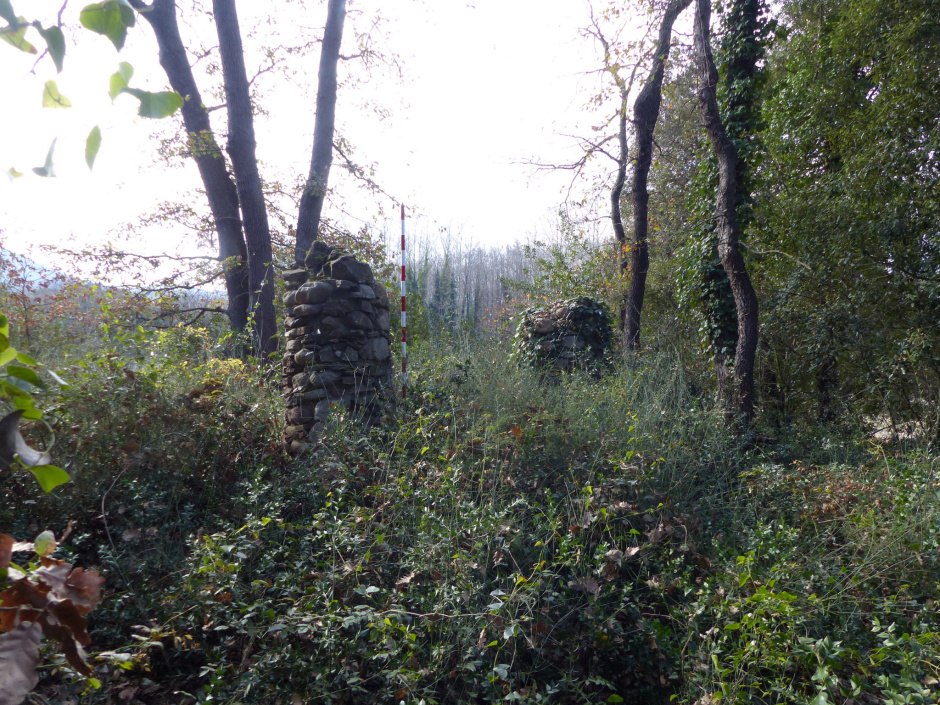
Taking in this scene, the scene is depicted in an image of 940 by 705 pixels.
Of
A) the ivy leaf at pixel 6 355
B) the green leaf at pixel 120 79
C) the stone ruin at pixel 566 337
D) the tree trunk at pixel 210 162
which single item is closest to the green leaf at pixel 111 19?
the green leaf at pixel 120 79

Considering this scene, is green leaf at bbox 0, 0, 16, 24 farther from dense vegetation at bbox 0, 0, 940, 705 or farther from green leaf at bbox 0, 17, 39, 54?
dense vegetation at bbox 0, 0, 940, 705

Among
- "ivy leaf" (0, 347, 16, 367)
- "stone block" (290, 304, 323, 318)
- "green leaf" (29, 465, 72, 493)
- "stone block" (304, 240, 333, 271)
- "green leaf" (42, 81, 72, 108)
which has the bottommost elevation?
"green leaf" (29, 465, 72, 493)

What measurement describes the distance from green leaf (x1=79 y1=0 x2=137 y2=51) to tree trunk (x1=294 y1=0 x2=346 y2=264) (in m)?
9.18

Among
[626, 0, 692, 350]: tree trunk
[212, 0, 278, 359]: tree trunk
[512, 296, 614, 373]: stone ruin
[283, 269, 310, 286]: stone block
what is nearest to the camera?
[283, 269, 310, 286]: stone block

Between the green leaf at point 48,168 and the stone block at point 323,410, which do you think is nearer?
the green leaf at point 48,168

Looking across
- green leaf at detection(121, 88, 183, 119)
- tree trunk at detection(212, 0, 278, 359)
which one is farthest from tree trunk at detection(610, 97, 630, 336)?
green leaf at detection(121, 88, 183, 119)

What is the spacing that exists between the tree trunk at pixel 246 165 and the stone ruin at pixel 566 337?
13.2 feet

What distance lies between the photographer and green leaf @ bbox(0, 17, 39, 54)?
0.88 meters

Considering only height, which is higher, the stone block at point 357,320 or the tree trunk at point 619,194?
the tree trunk at point 619,194

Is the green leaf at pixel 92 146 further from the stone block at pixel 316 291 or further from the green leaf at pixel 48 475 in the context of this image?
the stone block at pixel 316 291

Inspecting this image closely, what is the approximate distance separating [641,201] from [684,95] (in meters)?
4.98

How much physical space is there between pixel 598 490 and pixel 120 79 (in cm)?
357

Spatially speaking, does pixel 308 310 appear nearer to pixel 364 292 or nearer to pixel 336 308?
pixel 336 308

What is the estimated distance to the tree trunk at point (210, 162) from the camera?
873cm
